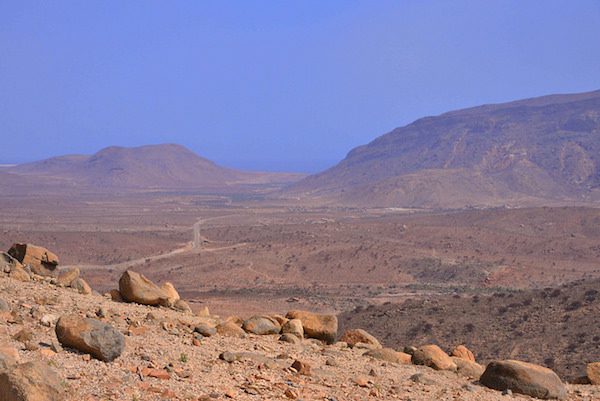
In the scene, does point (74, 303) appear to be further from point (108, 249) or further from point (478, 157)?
point (478, 157)

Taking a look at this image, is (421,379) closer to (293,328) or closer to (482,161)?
(293,328)

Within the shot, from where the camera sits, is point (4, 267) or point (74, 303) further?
point (4, 267)

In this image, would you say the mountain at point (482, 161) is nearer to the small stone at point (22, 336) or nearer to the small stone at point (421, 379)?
the small stone at point (421, 379)

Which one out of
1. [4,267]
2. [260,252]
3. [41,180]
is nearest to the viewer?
[4,267]

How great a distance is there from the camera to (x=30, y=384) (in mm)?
6871

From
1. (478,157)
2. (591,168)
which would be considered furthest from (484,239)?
(478,157)

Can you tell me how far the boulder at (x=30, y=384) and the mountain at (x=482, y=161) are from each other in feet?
303

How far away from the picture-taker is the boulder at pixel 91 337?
8641mm

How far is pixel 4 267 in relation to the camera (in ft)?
45.1

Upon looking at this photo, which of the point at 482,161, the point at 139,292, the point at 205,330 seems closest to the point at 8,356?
the point at 205,330

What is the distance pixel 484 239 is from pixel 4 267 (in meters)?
48.9

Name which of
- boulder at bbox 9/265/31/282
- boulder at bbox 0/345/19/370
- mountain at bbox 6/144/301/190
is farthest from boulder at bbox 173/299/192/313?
mountain at bbox 6/144/301/190

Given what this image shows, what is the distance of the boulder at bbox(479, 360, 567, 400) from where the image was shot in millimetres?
10508

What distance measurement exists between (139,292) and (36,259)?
328cm
